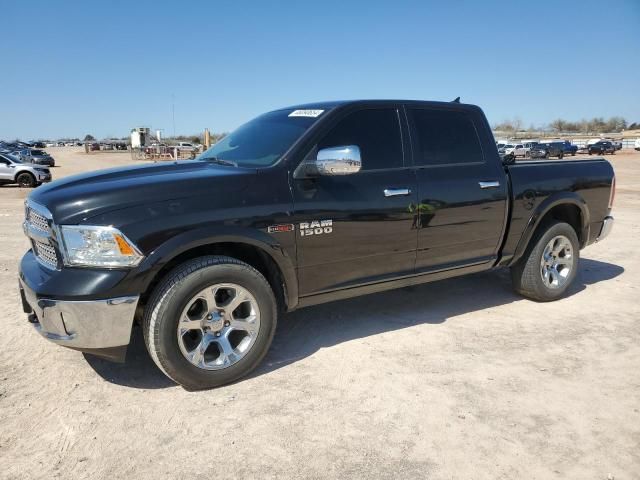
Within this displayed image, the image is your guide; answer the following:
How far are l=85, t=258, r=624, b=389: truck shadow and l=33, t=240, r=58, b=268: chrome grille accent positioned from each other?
2.97 feet

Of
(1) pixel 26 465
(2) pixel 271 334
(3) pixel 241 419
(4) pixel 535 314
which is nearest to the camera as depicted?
(1) pixel 26 465

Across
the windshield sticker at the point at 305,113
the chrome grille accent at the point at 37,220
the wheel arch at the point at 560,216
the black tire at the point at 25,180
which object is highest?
the windshield sticker at the point at 305,113

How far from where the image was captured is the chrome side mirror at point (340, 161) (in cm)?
335

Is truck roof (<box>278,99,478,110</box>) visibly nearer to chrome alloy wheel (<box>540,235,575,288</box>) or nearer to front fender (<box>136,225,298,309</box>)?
front fender (<box>136,225,298,309</box>)

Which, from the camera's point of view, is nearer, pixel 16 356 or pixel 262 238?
pixel 262 238

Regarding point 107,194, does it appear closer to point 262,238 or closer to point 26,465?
point 262,238

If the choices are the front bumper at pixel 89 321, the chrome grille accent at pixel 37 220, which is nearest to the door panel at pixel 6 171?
the chrome grille accent at pixel 37 220

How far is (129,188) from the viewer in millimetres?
3010

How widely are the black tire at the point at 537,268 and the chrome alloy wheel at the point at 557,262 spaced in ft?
0.16

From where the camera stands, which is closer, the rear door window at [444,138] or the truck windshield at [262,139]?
the truck windshield at [262,139]

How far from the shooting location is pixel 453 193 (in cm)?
418

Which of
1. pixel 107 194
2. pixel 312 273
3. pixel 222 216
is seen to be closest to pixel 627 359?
pixel 312 273

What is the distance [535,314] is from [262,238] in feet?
9.82

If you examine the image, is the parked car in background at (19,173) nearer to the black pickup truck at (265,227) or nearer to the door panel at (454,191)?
the black pickup truck at (265,227)
